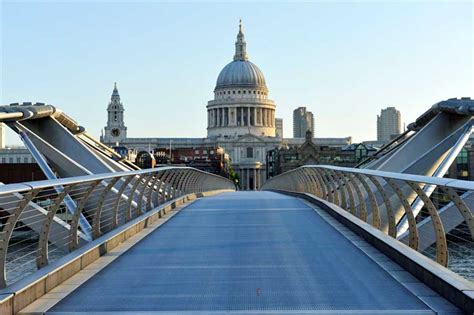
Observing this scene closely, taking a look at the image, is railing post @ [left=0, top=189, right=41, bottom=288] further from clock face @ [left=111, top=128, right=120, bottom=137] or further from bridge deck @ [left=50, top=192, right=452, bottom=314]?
clock face @ [left=111, top=128, right=120, bottom=137]

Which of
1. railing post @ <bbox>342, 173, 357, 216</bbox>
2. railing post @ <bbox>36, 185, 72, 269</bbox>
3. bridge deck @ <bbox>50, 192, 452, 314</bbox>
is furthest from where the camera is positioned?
railing post @ <bbox>342, 173, 357, 216</bbox>

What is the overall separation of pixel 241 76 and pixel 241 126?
458 inches

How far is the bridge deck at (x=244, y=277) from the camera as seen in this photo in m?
6.59

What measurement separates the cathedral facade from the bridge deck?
498ft

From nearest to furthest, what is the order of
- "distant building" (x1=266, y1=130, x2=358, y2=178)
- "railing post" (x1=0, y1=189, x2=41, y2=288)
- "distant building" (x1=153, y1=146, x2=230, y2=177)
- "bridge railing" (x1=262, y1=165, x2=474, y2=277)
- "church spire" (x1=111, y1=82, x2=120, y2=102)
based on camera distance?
"railing post" (x1=0, y1=189, x2=41, y2=288)
"bridge railing" (x1=262, y1=165, x2=474, y2=277)
"distant building" (x1=153, y1=146, x2=230, y2=177)
"distant building" (x1=266, y1=130, x2=358, y2=178)
"church spire" (x1=111, y1=82, x2=120, y2=102)

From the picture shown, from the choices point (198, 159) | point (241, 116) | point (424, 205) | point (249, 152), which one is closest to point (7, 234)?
point (424, 205)

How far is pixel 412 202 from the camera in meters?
14.8

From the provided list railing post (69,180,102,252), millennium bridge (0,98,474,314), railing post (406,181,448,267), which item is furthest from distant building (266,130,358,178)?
railing post (406,181,448,267)

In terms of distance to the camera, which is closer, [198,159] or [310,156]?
[198,159]

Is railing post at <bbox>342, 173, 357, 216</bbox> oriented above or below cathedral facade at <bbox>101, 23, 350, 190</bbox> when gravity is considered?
below

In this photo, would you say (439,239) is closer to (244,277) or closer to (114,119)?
(244,277)

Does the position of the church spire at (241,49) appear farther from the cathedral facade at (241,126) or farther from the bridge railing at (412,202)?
the bridge railing at (412,202)

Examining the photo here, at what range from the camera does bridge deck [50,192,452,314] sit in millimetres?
6586

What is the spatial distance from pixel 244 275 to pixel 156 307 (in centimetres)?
168
